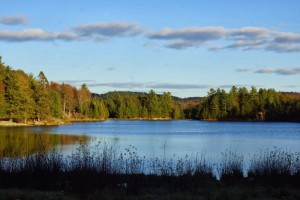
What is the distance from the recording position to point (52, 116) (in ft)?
360

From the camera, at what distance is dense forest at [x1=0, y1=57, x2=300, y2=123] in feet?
305

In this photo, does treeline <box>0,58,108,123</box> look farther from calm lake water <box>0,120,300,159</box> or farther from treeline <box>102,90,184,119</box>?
treeline <box>102,90,184,119</box>

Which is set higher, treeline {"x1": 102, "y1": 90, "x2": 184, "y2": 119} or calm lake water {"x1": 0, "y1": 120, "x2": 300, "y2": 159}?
treeline {"x1": 102, "y1": 90, "x2": 184, "y2": 119}

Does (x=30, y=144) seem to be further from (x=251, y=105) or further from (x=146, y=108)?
(x=146, y=108)

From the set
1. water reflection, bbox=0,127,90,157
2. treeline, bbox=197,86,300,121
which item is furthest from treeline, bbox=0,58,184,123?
water reflection, bbox=0,127,90,157

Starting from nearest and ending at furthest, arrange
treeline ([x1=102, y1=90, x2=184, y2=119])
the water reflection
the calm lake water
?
1. the water reflection
2. the calm lake water
3. treeline ([x1=102, y1=90, x2=184, y2=119])

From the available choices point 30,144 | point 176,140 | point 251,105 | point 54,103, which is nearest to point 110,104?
point 251,105

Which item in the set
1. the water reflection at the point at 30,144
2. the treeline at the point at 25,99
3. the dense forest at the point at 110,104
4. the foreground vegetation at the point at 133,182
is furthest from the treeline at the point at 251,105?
the foreground vegetation at the point at 133,182

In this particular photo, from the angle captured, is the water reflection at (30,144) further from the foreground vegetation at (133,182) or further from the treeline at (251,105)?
the treeline at (251,105)

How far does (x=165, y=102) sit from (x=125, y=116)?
1833 cm

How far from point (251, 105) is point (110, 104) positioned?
66.8 metres

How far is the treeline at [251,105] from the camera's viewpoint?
483 feet

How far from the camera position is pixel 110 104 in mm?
197750

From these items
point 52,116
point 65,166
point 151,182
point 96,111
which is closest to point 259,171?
point 151,182
